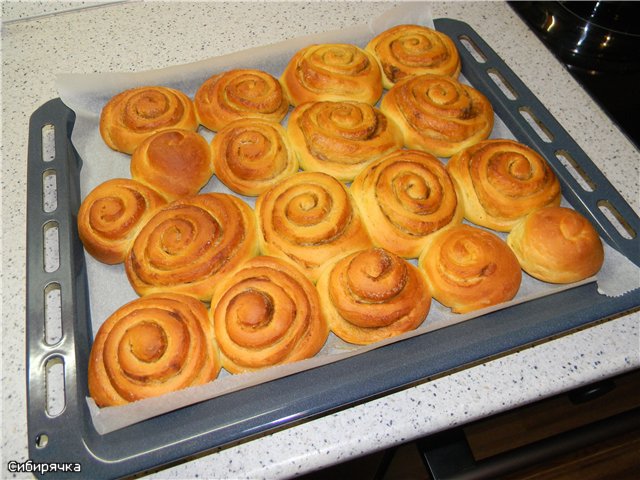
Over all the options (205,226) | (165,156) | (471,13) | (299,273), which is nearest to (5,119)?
(165,156)

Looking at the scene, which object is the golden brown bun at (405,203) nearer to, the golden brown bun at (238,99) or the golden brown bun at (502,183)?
the golden brown bun at (502,183)

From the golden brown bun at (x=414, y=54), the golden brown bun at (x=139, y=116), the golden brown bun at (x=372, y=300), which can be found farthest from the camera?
the golden brown bun at (x=414, y=54)

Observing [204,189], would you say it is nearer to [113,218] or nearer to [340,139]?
[113,218]

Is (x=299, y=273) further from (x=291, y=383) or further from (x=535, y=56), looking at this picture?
(x=535, y=56)

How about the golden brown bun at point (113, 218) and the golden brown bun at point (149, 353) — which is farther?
the golden brown bun at point (113, 218)

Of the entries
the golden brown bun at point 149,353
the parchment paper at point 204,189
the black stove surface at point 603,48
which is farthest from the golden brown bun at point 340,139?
the black stove surface at point 603,48

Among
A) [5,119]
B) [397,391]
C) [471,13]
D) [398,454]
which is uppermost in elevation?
[471,13]

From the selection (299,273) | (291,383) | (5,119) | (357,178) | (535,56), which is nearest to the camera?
(291,383)

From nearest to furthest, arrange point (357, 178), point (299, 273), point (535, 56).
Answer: point (299, 273), point (357, 178), point (535, 56)
